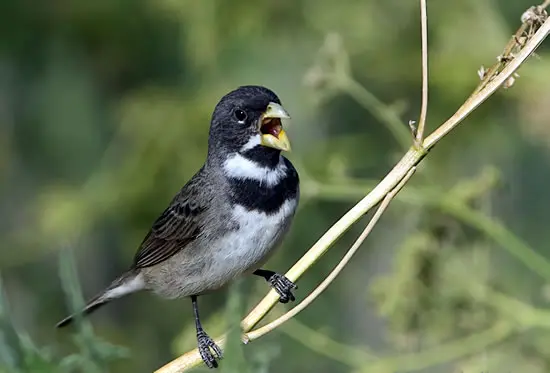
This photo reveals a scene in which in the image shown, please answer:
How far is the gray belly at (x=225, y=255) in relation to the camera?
2584mm

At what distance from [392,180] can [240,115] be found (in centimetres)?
98

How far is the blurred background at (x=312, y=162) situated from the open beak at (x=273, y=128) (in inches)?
13.8

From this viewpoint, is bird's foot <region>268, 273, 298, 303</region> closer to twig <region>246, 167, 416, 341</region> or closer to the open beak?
the open beak

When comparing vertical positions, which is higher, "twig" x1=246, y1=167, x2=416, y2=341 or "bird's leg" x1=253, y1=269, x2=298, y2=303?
"bird's leg" x1=253, y1=269, x2=298, y2=303

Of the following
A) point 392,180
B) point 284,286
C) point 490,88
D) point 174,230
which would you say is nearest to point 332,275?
point 392,180

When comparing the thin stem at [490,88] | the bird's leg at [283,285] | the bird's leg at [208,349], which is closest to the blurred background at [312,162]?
the bird's leg at [283,285]

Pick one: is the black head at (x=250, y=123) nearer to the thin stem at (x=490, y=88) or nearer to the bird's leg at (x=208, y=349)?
the bird's leg at (x=208, y=349)

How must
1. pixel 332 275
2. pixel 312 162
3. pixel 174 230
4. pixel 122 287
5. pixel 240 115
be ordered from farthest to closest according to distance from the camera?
pixel 312 162 → pixel 122 287 → pixel 174 230 → pixel 240 115 → pixel 332 275

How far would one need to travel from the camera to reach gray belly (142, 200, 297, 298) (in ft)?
8.48

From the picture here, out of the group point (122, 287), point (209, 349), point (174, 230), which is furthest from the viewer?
point (122, 287)

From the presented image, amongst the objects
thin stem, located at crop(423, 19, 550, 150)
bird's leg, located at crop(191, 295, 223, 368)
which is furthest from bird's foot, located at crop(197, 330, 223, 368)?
thin stem, located at crop(423, 19, 550, 150)

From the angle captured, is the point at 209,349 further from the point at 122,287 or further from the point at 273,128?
the point at 273,128

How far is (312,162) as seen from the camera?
4.15 m

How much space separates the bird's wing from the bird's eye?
0.92 feet
